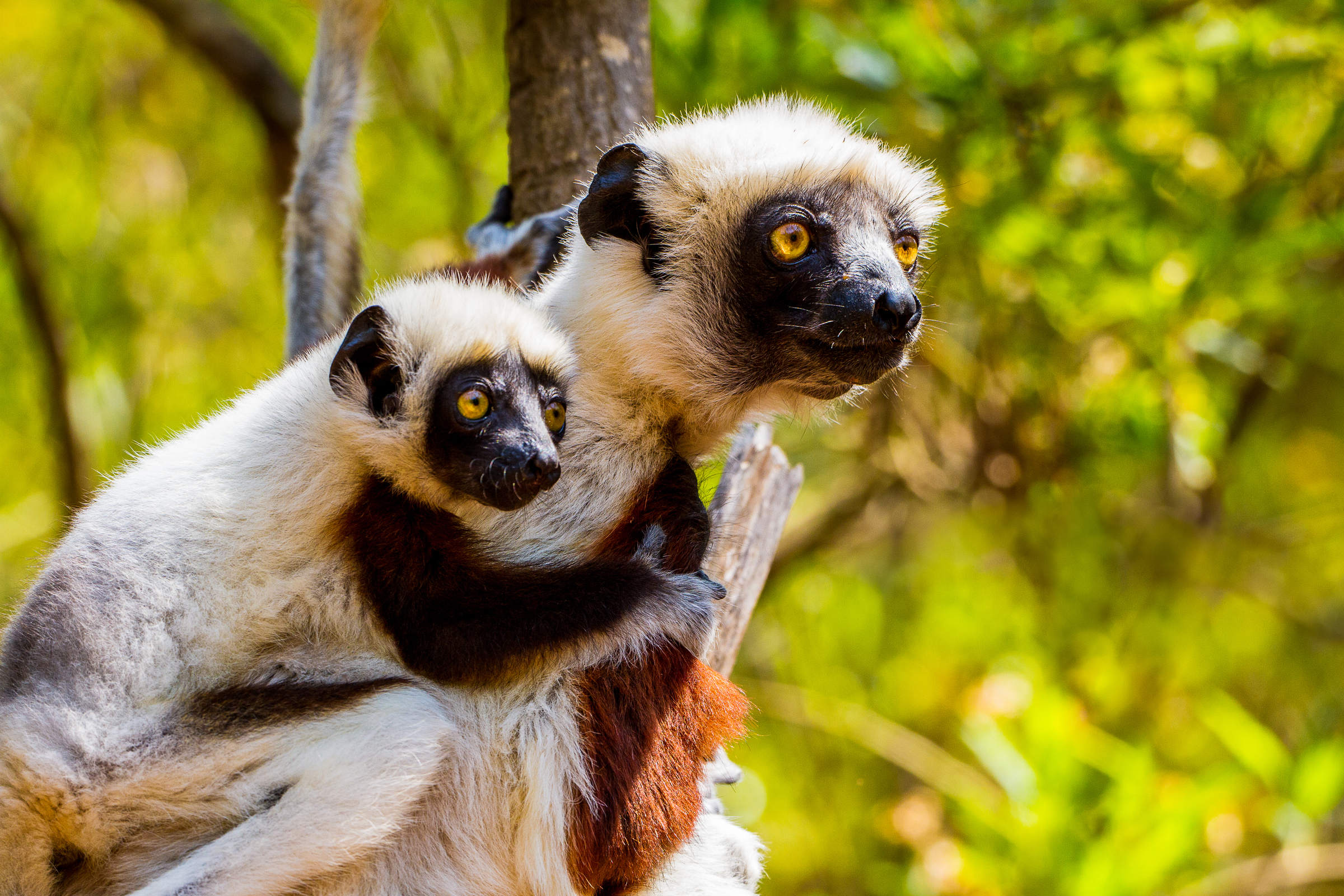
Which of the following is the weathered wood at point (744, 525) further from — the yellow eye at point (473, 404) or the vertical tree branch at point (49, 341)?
the vertical tree branch at point (49, 341)

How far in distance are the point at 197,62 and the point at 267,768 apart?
206 inches

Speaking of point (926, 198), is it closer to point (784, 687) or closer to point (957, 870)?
point (957, 870)

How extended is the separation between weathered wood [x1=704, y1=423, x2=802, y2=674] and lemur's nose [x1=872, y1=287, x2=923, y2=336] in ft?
3.05

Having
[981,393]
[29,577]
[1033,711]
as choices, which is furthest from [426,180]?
[1033,711]

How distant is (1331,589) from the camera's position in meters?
8.42

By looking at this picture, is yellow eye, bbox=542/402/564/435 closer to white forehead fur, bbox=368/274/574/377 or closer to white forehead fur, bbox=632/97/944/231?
white forehead fur, bbox=368/274/574/377

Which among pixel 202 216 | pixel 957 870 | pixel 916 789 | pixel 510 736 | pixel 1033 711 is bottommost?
pixel 916 789

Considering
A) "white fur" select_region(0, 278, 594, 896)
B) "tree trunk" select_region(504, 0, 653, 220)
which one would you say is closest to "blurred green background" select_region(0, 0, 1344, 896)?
"tree trunk" select_region(504, 0, 653, 220)

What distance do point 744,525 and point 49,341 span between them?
13.1 ft

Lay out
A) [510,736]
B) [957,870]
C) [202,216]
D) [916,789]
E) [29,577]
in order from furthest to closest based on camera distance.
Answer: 1. [202,216]
2. [916,789]
3. [957,870]
4. [29,577]
5. [510,736]

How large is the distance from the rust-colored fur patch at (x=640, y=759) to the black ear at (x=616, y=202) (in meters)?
1.20

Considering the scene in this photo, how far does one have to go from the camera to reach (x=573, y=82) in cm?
389

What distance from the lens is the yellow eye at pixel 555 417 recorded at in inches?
116

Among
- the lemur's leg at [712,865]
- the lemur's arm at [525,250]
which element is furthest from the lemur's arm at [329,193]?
the lemur's leg at [712,865]
